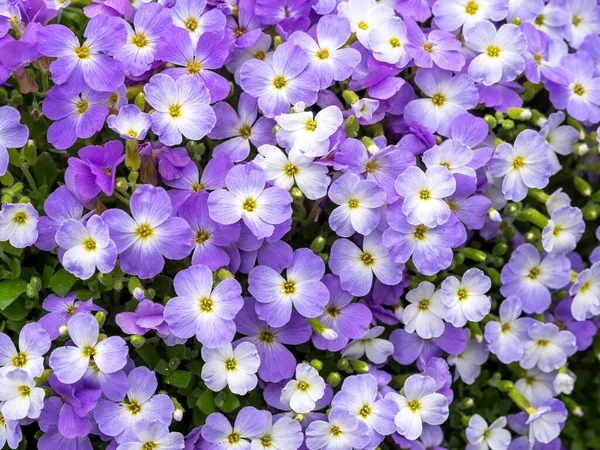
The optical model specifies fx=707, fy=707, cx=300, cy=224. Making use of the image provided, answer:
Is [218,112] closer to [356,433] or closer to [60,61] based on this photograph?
[60,61]

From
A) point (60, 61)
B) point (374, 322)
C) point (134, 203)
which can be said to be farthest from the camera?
point (374, 322)

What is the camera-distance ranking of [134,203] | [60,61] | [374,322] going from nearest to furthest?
[134,203] < [60,61] < [374,322]

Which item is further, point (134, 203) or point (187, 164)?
point (187, 164)

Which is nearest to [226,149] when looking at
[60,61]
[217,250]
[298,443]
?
[217,250]

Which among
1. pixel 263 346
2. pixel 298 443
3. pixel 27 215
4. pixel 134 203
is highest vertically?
pixel 134 203

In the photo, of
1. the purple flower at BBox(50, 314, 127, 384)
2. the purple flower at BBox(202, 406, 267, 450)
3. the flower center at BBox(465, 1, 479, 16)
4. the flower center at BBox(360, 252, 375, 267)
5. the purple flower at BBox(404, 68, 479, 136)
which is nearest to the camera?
the purple flower at BBox(50, 314, 127, 384)

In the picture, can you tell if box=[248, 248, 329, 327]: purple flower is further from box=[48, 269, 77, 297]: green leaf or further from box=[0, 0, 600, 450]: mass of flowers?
box=[48, 269, 77, 297]: green leaf

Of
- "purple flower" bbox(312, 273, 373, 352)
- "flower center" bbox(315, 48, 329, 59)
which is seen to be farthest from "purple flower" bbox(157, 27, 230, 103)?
"purple flower" bbox(312, 273, 373, 352)
